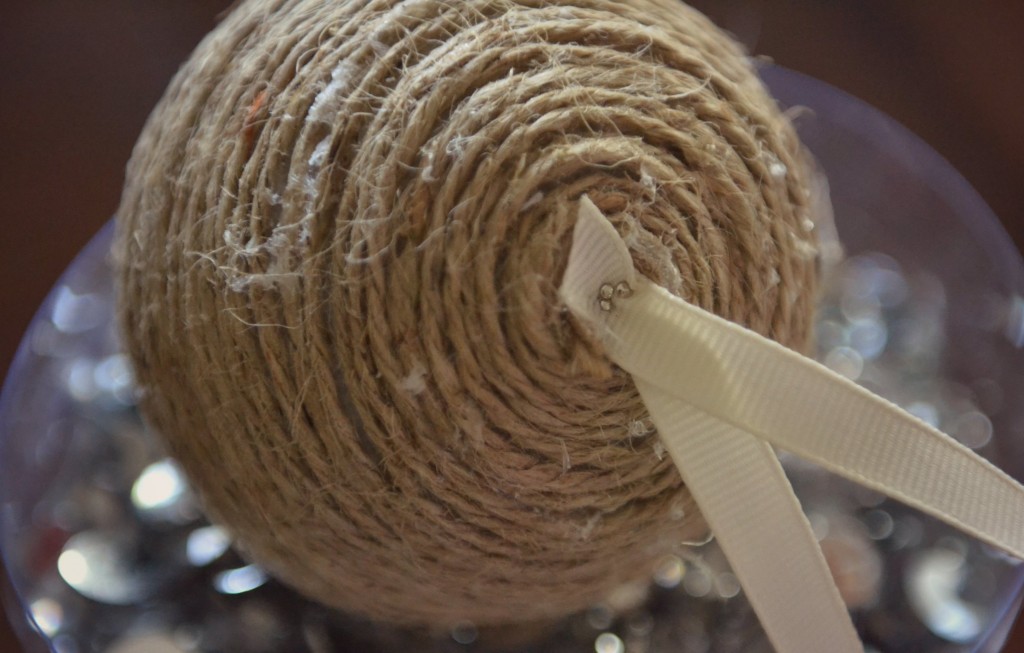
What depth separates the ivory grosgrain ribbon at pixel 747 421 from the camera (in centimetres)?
36

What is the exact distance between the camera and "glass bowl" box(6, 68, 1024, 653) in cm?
52

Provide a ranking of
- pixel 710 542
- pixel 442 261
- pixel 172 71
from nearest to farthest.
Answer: pixel 442 261, pixel 710 542, pixel 172 71

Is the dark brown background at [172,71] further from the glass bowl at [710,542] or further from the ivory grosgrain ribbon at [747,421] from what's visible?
the ivory grosgrain ribbon at [747,421]

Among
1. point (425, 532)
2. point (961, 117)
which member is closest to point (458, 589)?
point (425, 532)

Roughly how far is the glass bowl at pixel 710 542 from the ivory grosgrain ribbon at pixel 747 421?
Result: 109 millimetres

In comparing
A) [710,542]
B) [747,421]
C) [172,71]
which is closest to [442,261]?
[747,421]

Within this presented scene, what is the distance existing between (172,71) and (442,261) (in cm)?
61

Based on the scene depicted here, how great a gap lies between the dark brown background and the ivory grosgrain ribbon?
518 millimetres

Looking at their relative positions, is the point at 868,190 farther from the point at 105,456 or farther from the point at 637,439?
the point at 105,456

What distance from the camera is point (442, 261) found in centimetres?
36

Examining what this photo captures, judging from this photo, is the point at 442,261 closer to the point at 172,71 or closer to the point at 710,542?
the point at 710,542

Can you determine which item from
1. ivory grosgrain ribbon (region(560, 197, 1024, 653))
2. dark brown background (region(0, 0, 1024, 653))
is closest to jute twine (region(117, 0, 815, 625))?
ivory grosgrain ribbon (region(560, 197, 1024, 653))

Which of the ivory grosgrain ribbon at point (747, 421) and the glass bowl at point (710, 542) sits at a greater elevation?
the ivory grosgrain ribbon at point (747, 421)

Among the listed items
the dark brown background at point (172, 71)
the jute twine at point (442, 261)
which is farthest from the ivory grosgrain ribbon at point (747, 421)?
the dark brown background at point (172, 71)
